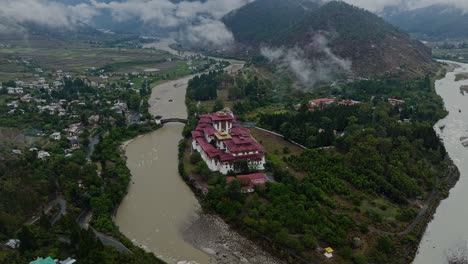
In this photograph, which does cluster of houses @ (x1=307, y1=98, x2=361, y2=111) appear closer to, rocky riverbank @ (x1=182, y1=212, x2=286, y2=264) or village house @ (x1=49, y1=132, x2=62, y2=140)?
rocky riverbank @ (x1=182, y1=212, x2=286, y2=264)

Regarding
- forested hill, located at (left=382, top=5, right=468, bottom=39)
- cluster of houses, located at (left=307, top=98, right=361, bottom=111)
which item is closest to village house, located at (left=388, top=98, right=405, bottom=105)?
cluster of houses, located at (left=307, top=98, right=361, bottom=111)

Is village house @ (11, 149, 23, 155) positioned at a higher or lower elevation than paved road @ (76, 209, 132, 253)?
higher

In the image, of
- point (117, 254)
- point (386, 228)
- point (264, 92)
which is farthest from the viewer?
point (264, 92)

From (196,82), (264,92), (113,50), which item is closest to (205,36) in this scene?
(113,50)

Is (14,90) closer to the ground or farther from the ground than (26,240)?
farther from the ground

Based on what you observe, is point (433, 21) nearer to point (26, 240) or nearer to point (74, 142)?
point (74, 142)

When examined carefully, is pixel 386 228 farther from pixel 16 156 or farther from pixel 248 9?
pixel 248 9

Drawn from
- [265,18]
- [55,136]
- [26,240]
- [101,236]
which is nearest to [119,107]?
[55,136]
